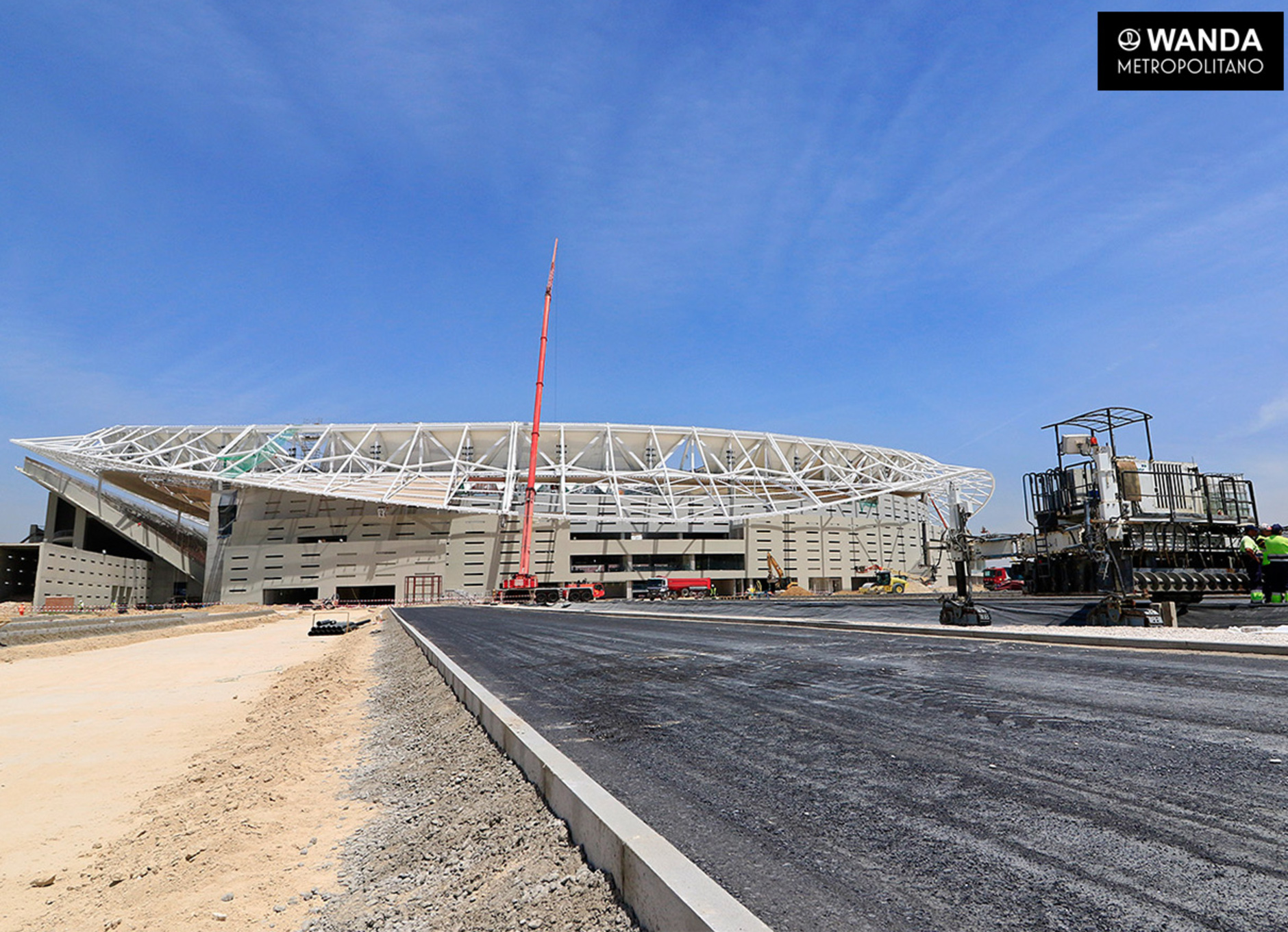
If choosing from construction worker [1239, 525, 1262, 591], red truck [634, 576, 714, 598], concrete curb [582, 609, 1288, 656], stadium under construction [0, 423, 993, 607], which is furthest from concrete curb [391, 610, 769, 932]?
stadium under construction [0, 423, 993, 607]

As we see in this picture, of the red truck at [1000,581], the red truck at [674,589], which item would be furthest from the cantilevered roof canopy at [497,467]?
the red truck at [1000,581]

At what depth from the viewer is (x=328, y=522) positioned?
232ft

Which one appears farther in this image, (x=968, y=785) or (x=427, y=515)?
(x=427, y=515)

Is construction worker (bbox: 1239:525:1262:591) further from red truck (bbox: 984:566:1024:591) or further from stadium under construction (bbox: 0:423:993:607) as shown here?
stadium under construction (bbox: 0:423:993:607)

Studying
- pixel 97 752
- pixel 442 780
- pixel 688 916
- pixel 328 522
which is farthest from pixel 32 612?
pixel 688 916

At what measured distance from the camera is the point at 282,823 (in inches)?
231

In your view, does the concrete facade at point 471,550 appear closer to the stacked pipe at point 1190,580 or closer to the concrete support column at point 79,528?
the concrete support column at point 79,528

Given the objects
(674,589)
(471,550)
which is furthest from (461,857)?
(471,550)

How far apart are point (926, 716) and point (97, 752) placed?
10088 mm

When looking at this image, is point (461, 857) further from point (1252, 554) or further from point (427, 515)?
point (427, 515)

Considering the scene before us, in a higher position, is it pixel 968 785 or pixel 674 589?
pixel 968 785

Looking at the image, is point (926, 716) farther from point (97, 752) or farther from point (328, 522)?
point (328, 522)

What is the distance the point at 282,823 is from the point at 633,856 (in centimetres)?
412

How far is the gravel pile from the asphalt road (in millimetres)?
557
